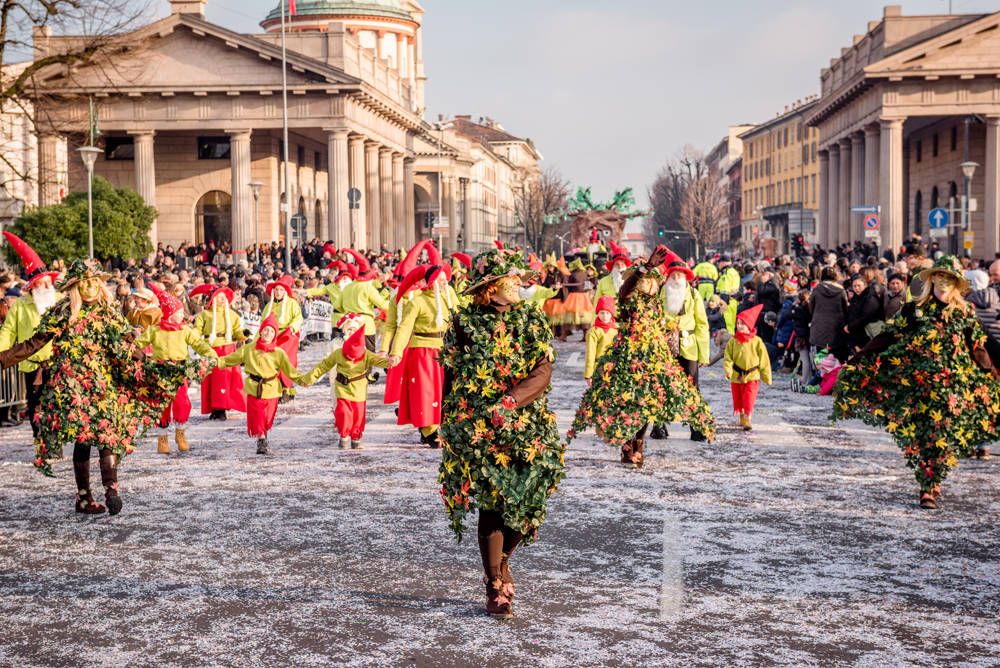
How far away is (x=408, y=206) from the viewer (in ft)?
Answer: 223

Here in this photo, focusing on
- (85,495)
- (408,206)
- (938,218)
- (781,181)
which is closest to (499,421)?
(85,495)

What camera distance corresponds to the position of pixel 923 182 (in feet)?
205

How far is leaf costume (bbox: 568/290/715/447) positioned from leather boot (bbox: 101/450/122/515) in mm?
3608

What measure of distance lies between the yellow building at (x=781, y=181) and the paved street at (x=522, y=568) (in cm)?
7772

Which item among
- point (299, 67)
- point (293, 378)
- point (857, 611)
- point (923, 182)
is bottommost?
point (857, 611)

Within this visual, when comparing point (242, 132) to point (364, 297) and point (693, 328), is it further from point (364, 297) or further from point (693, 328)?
point (693, 328)

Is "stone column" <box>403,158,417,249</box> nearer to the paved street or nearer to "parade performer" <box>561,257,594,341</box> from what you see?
"parade performer" <box>561,257,594,341</box>

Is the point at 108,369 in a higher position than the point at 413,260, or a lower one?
lower

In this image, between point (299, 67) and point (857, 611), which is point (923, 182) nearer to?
point (299, 67)

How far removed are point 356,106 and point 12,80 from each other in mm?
22620

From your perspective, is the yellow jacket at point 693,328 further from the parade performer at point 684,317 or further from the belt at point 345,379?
the belt at point 345,379

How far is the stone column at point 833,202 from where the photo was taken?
66438 mm

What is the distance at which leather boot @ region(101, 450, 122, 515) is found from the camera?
8469mm

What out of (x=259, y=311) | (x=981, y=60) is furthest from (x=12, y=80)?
(x=981, y=60)
